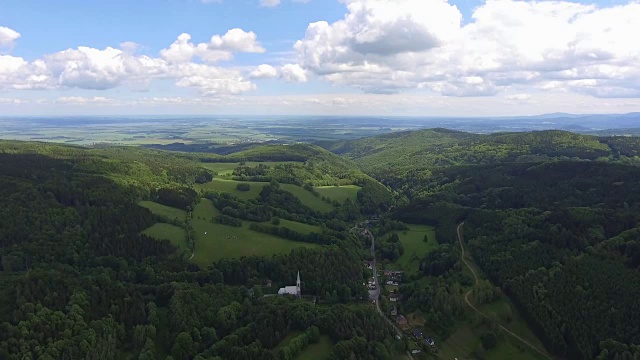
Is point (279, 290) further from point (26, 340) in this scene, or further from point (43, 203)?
point (43, 203)

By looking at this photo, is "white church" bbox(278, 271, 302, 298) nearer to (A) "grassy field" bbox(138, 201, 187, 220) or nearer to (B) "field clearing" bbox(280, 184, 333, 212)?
(A) "grassy field" bbox(138, 201, 187, 220)

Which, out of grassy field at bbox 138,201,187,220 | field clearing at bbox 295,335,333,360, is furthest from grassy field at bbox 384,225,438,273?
grassy field at bbox 138,201,187,220

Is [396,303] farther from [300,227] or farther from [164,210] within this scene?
[164,210]

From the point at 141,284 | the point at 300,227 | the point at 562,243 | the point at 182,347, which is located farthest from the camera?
the point at 300,227

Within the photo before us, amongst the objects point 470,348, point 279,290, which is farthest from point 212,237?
point 470,348

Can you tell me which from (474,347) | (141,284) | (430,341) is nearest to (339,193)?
(141,284)

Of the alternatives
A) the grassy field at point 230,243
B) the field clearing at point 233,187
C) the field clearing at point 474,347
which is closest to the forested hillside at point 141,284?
the grassy field at point 230,243
